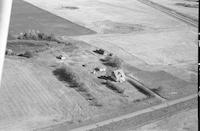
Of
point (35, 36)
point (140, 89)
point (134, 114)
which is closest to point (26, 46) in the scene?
point (35, 36)

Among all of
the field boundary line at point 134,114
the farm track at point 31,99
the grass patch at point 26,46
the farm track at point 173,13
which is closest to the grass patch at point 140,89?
the field boundary line at point 134,114

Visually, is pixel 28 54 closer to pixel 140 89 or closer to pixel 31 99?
pixel 31 99

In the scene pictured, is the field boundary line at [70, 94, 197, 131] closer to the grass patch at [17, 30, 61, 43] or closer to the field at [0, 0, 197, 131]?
the field at [0, 0, 197, 131]

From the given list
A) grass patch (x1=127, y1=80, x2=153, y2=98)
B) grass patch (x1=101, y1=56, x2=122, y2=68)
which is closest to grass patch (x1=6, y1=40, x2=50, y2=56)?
grass patch (x1=101, y1=56, x2=122, y2=68)

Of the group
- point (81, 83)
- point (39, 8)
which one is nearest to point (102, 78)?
point (81, 83)

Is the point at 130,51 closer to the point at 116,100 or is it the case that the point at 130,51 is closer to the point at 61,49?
the point at 61,49

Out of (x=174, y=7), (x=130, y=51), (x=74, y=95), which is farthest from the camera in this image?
(x=174, y=7)
